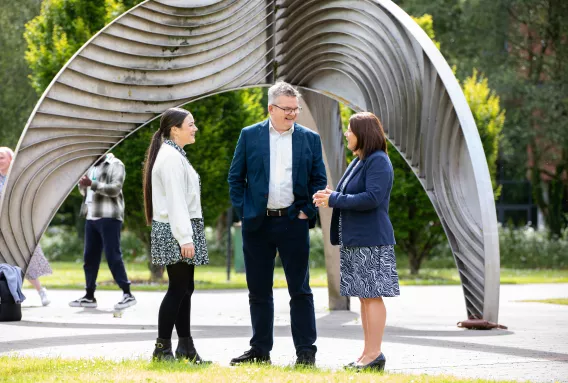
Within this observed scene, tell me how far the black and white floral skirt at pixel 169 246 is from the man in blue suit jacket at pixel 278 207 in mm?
322

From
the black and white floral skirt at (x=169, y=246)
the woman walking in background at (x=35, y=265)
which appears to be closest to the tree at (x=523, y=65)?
the woman walking in background at (x=35, y=265)

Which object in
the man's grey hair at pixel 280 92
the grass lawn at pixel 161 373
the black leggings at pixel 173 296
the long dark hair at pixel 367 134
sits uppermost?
the man's grey hair at pixel 280 92

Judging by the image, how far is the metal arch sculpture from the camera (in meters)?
9.62

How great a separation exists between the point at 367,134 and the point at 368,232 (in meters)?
0.70

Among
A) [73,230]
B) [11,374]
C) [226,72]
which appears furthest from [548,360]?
[73,230]

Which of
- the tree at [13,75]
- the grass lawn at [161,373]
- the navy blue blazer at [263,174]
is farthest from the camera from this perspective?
the tree at [13,75]

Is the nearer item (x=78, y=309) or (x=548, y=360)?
(x=548, y=360)

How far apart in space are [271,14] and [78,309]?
4489 mm

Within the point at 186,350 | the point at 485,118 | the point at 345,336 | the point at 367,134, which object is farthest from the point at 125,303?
the point at 485,118

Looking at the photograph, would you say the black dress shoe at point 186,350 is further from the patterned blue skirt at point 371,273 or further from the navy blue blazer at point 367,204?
the navy blue blazer at point 367,204

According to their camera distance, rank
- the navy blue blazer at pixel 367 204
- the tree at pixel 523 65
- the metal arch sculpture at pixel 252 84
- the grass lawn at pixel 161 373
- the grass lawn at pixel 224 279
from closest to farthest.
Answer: the grass lawn at pixel 161 373 < the navy blue blazer at pixel 367 204 < the metal arch sculpture at pixel 252 84 < the grass lawn at pixel 224 279 < the tree at pixel 523 65

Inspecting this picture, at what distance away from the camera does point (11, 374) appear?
6258 millimetres

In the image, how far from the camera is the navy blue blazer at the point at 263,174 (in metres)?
6.91

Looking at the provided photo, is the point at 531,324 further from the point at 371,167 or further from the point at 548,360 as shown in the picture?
the point at 371,167
